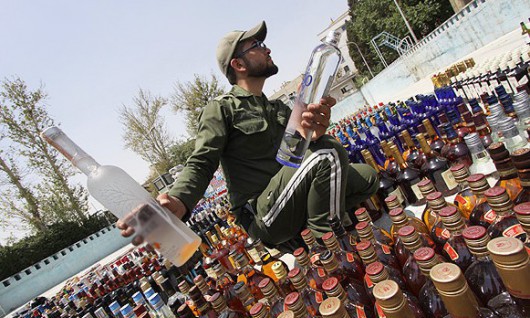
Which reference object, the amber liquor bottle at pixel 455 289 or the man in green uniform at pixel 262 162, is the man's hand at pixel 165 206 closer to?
the man in green uniform at pixel 262 162

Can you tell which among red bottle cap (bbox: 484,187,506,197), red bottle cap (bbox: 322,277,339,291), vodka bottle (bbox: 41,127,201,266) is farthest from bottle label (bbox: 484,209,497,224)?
vodka bottle (bbox: 41,127,201,266)

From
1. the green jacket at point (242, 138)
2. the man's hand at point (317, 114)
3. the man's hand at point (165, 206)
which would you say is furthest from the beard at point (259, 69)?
the man's hand at point (165, 206)

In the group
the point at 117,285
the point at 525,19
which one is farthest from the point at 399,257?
the point at 525,19

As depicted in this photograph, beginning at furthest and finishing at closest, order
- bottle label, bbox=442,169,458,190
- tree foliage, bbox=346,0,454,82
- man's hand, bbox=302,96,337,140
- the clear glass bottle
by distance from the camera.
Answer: tree foliage, bbox=346,0,454,82
bottle label, bbox=442,169,458,190
the clear glass bottle
man's hand, bbox=302,96,337,140

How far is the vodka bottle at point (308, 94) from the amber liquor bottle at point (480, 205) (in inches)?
29.2

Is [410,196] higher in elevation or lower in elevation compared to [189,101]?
lower

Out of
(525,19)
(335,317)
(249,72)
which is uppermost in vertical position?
(249,72)

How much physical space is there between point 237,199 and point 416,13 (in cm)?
2561

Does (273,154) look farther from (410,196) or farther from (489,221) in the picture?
(489,221)

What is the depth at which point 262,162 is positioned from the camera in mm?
2395

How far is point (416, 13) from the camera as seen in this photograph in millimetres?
23406

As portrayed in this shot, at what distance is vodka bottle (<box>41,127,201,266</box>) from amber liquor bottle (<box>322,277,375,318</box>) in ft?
1.34

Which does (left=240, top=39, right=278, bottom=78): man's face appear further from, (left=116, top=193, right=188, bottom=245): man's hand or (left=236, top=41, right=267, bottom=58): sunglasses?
(left=116, top=193, right=188, bottom=245): man's hand

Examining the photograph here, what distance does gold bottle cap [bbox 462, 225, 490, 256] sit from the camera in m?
0.80
